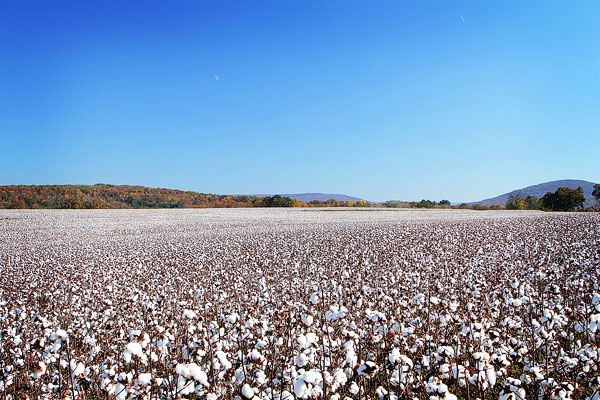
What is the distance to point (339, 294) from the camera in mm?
7473

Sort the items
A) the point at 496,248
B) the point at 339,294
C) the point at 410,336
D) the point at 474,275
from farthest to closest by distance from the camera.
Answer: the point at 496,248
the point at 474,275
the point at 339,294
the point at 410,336

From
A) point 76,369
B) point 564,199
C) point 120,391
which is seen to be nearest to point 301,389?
point 120,391

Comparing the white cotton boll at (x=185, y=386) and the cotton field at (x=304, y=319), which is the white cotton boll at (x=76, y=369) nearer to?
the cotton field at (x=304, y=319)

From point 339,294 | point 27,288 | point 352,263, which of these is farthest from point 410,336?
point 27,288

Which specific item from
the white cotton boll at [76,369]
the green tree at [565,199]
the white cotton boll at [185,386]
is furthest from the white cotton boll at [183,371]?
the green tree at [565,199]

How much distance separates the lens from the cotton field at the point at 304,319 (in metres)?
3.40

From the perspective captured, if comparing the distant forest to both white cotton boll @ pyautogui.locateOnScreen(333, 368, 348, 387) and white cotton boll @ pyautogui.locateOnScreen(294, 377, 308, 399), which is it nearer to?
white cotton boll @ pyautogui.locateOnScreen(333, 368, 348, 387)

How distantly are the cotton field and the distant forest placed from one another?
5758 cm

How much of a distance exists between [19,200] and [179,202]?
31162mm

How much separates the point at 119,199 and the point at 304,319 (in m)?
92.0

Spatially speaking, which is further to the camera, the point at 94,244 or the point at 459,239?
the point at 94,244

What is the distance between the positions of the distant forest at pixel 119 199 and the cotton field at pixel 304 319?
57.6 meters

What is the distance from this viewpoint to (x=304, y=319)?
127 inches

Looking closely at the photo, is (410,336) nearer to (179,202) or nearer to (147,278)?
(147,278)
